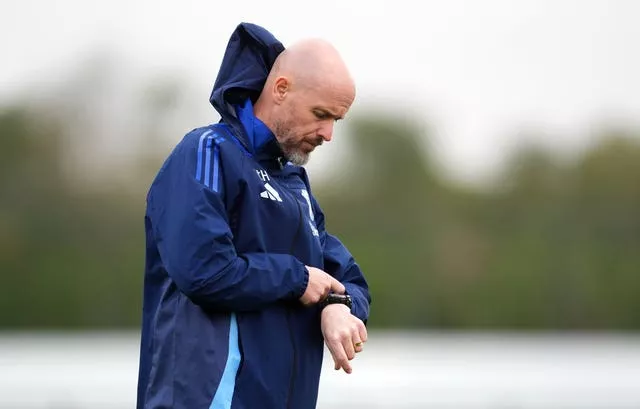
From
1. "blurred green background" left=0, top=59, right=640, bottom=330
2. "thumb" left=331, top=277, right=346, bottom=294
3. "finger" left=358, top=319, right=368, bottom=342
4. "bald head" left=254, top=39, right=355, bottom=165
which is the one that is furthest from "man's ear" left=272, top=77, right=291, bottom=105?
"blurred green background" left=0, top=59, right=640, bottom=330

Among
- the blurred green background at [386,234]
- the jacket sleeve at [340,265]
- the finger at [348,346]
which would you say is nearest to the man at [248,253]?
the finger at [348,346]

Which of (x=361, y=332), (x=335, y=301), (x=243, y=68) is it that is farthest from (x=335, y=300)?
(x=243, y=68)

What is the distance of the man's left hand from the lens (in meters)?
3.38

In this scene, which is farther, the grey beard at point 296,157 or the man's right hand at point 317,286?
the grey beard at point 296,157

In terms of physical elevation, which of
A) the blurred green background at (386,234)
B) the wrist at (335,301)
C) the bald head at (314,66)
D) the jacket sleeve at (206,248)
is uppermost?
the bald head at (314,66)

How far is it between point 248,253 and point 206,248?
183 mm

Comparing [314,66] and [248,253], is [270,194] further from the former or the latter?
[314,66]

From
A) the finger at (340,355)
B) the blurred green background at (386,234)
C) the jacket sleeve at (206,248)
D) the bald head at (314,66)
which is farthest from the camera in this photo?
the blurred green background at (386,234)

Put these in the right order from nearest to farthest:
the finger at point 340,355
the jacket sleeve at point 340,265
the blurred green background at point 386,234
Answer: the finger at point 340,355 → the jacket sleeve at point 340,265 → the blurred green background at point 386,234

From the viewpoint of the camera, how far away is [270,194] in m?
3.46

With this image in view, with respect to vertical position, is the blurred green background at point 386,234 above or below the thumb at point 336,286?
below

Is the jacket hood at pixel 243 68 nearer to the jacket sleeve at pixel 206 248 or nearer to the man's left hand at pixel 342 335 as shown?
the jacket sleeve at pixel 206 248

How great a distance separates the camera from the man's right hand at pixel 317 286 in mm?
3445

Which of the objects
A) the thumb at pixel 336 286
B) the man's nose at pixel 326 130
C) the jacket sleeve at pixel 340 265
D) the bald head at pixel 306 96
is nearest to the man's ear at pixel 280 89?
the bald head at pixel 306 96
